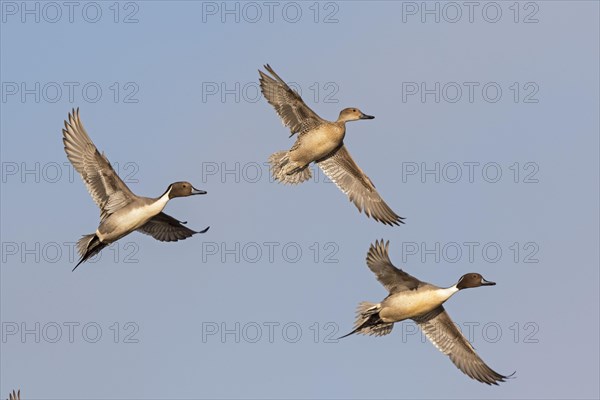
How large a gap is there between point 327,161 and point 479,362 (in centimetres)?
431

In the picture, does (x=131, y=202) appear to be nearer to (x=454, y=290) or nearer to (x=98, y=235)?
(x=98, y=235)

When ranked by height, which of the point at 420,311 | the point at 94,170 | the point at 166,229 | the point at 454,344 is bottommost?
the point at 454,344

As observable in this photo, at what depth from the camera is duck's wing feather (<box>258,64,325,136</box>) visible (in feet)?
64.3

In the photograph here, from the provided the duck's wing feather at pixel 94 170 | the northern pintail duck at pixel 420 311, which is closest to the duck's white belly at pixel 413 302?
the northern pintail duck at pixel 420 311

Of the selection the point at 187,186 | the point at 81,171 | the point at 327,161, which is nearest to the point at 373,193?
the point at 327,161

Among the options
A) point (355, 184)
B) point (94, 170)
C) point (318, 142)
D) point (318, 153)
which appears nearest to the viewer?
point (94, 170)

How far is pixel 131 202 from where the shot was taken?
1775cm

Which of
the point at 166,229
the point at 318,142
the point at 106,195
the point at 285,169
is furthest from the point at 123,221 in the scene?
the point at 318,142

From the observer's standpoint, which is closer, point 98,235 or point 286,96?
point 98,235

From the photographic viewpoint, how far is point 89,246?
17.8 meters

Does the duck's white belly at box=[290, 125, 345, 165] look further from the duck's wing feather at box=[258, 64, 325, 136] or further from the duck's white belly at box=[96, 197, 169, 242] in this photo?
the duck's white belly at box=[96, 197, 169, 242]

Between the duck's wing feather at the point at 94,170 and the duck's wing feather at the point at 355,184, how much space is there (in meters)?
4.07

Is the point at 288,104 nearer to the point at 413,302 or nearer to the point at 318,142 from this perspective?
the point at 318,142

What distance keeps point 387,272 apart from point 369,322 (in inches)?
31.9
